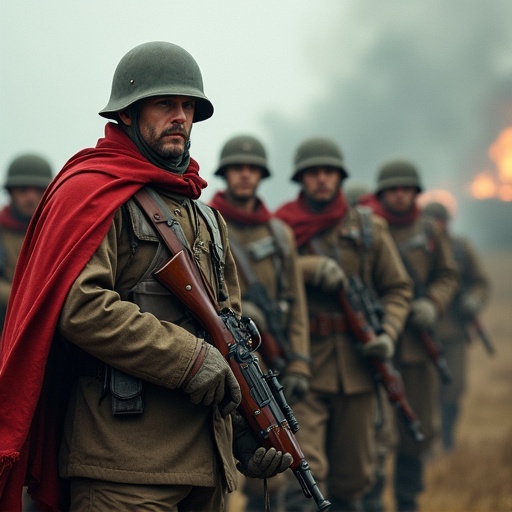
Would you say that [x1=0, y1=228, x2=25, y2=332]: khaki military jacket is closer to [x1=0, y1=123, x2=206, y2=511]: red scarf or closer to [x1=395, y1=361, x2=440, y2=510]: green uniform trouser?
[x1=395, y1=361, x2=440, y2=510]: green uniform trouser

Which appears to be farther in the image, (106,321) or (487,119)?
(487,119)

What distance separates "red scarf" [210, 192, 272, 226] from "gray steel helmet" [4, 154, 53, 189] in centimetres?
203

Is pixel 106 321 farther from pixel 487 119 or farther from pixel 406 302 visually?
pixel 487 119

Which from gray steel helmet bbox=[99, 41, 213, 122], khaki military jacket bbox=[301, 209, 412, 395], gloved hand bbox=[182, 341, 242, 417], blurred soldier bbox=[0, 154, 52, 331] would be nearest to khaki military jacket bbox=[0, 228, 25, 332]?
blurred soldier bbox=[0, 154, 52, 331]

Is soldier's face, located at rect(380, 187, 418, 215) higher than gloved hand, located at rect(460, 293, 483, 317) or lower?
higher

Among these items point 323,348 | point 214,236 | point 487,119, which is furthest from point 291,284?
point 487,119

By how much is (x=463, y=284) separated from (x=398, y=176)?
2836 millimetres

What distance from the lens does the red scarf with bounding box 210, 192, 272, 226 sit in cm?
712

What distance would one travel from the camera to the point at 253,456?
13.8ft

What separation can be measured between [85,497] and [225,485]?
56 centimetres

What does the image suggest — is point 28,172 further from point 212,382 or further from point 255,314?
point 212,382

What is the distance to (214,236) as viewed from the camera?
14.3 feet

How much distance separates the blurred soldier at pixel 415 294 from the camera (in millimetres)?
8836

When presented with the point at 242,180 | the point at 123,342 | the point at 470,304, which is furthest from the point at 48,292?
the point at 470,304
